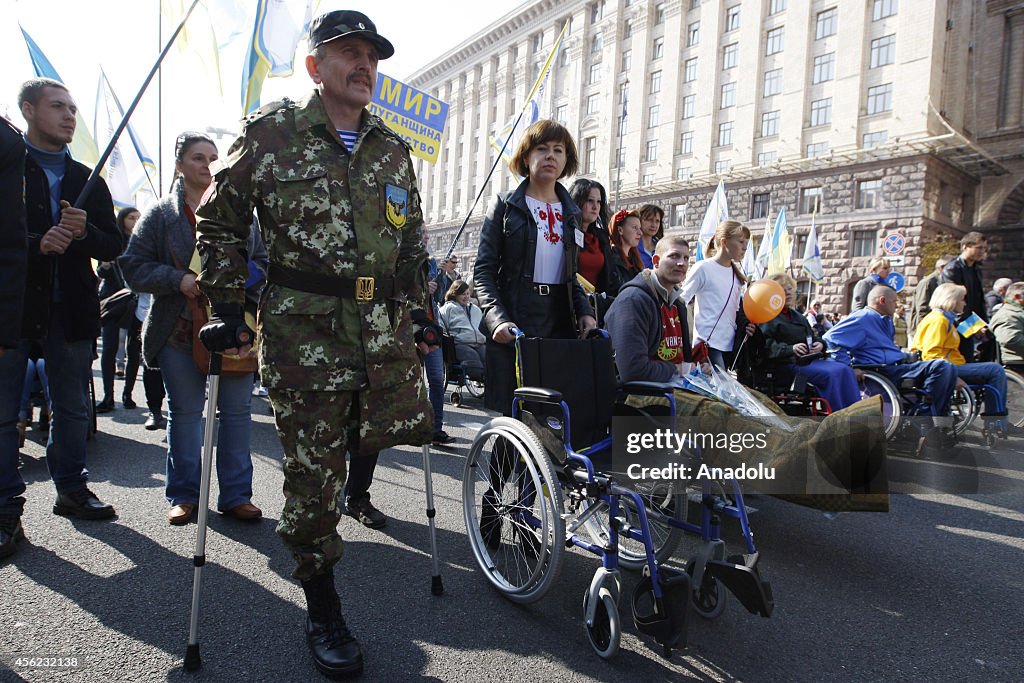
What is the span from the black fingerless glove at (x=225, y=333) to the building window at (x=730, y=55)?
37.3 m

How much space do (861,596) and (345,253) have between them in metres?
2.73

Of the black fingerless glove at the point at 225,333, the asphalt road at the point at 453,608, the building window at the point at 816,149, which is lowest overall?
the asphalt road at the point at 453,608

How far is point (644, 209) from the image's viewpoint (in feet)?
17.7

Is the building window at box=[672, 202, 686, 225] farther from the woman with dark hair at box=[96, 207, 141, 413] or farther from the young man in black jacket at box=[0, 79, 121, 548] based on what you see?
the young man in black jacket at box=[0, 79, 121, 548]

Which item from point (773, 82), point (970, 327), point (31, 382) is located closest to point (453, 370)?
point (31, 382)

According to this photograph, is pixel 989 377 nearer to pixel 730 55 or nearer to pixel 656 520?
pixel 656 520

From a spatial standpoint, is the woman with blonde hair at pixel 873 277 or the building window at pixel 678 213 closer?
the woman with blonde hair at pixel 873 277

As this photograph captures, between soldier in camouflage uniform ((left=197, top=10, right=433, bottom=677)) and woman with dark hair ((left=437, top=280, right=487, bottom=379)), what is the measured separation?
18.5 feet

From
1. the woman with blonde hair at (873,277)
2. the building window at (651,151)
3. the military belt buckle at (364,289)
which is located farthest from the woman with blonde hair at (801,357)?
the building window at (651,151)

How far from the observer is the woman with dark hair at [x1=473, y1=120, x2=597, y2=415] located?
3258mm

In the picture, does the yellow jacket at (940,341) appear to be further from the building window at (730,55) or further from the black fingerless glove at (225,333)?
the building window at (730,55)

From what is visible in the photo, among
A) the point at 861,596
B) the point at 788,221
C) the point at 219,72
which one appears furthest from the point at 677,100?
the point at 861,596

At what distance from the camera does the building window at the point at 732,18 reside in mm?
33969

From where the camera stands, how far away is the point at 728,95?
34.0m
